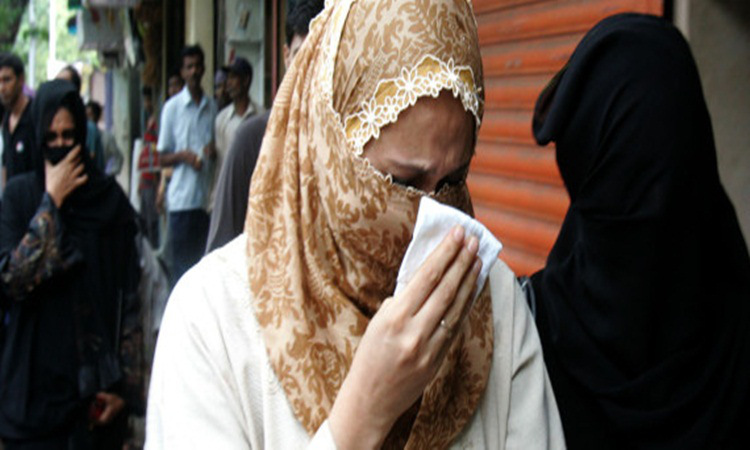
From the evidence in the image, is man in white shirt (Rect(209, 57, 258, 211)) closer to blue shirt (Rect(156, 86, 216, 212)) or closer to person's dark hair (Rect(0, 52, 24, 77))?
blue shirt (Rect(156, 86, 216, 212))

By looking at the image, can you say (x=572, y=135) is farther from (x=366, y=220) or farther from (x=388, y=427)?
(x=388, y=427)

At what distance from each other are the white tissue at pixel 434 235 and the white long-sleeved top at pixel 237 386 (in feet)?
0.90

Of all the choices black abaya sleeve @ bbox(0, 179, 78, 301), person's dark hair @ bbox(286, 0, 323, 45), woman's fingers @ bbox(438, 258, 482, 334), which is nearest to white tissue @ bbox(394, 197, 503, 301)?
woman's fingers @ bbox(438, 258, 482, 334)

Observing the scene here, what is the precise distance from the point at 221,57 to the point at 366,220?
1107 cm

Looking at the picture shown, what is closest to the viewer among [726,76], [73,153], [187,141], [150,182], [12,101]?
[726,76]

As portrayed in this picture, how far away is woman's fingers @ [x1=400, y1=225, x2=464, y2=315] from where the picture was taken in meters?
1.62

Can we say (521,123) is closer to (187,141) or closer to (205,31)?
(187,141)

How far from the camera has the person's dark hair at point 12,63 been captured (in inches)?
297

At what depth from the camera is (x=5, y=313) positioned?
12.8 feet

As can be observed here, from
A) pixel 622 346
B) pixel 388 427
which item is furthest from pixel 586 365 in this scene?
pixel 388 427

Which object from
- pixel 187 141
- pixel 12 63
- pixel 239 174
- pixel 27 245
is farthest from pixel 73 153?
pixel 187 141

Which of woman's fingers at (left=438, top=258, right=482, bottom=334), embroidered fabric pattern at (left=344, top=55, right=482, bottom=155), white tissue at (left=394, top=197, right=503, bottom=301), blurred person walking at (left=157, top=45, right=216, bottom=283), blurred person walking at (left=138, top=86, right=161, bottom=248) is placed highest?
embroidered fabric pattern at (left=344, top=55, right=482, bottom=155)

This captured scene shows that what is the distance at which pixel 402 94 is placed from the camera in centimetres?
178

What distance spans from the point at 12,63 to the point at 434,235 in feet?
21.8
